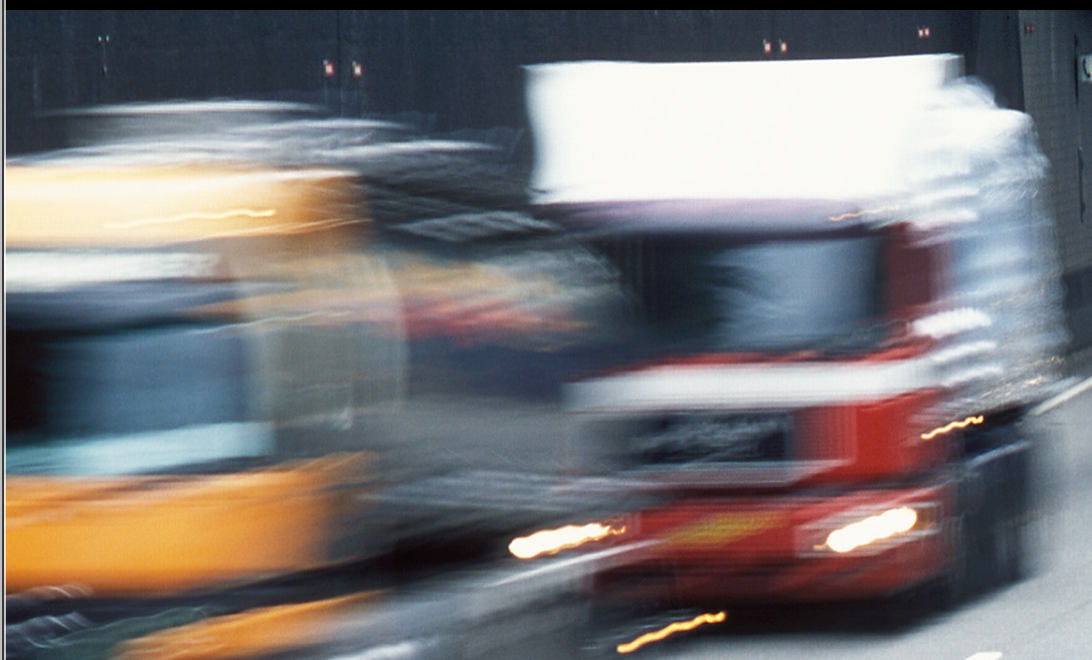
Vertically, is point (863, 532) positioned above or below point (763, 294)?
below

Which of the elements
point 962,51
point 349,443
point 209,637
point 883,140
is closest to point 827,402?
point 883,140

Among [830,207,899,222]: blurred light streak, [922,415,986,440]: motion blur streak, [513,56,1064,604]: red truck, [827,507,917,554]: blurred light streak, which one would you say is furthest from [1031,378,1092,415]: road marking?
[827,507,917,554]: blurred light streak

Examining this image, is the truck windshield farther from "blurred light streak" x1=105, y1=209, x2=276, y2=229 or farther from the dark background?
the dark background

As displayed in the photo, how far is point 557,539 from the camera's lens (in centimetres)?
628

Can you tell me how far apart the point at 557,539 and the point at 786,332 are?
2113mm

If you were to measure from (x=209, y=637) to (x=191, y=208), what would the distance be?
1.23 m

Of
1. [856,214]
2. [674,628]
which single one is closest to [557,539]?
[674,628]

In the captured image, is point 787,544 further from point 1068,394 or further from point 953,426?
point 1068,394

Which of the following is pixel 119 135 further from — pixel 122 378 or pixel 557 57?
pixel 557 57

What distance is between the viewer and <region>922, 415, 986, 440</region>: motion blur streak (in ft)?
26.9

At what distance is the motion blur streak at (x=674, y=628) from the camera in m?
7.13

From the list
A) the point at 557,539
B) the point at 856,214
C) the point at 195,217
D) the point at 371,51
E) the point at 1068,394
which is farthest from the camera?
the point at 371,51

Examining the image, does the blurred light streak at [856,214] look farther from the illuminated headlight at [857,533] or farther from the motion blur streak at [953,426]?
the illuminated headlight at [857,533]

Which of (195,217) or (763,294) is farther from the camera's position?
(763,294)
